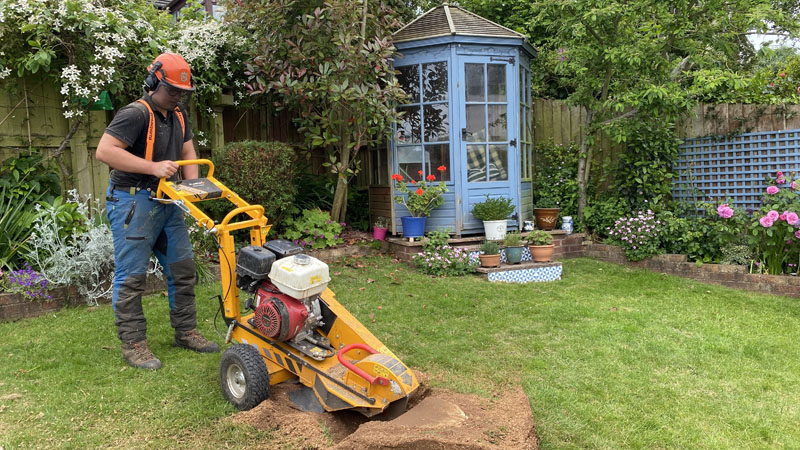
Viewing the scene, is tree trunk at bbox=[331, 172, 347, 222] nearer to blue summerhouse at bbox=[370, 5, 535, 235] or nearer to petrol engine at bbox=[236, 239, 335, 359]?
blue summerhouse at bbox=[370, 5, 535, 235]

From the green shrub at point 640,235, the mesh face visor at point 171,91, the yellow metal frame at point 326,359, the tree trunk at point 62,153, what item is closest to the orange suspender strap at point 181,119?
the mesh face visor at point 171,91

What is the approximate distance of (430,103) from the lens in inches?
265

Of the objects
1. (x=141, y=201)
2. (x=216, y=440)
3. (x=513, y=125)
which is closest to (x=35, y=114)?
(x=141, y=201)

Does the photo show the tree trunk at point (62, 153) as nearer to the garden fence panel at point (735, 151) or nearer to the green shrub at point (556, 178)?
the green shrub at point (556, 178)

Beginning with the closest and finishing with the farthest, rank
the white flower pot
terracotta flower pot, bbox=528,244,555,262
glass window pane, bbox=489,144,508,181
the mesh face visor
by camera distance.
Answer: the mesh face visor
terracotta flower pot, bbox=528,244,555,262
the white flower pot
glass window pane, bbox=489,144,508,181

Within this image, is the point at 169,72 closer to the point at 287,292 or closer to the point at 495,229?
the point at 287,292

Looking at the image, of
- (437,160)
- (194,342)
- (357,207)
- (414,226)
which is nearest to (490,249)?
(414,226)

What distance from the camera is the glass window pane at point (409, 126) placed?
22.3 feet

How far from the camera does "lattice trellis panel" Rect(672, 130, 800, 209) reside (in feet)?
19.5

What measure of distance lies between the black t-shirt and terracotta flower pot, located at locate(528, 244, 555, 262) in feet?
13.3

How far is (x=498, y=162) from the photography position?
22.4 feet

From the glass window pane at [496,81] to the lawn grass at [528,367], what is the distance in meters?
2.67

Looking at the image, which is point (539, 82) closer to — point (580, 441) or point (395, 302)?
point (395, 302)

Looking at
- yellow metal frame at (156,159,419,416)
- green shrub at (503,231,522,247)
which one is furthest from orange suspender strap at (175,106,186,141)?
green shrub at (503,231,522,247)
